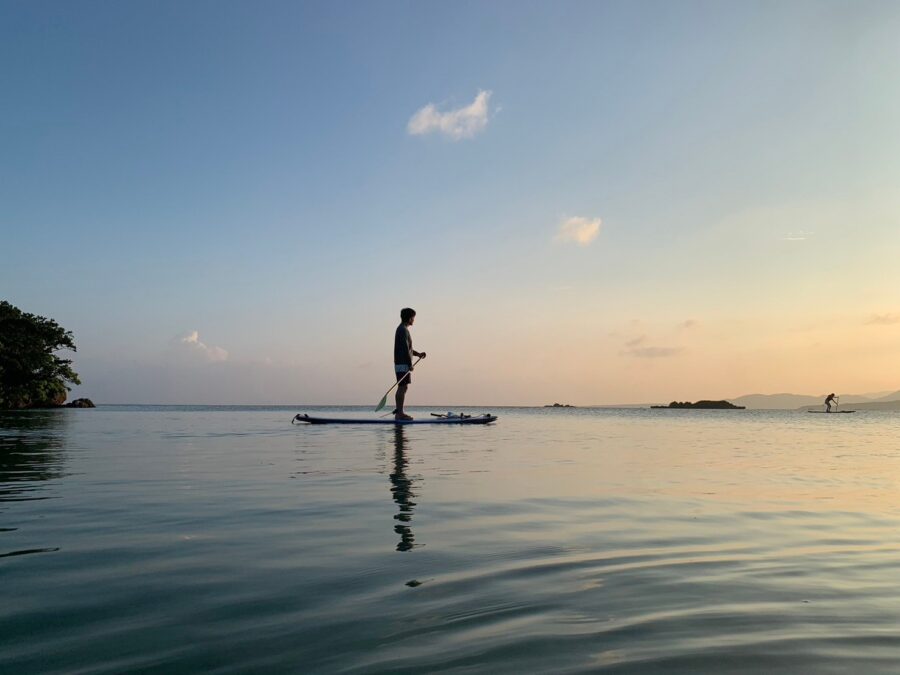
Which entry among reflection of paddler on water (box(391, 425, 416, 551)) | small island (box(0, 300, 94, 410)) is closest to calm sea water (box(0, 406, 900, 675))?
reflection of paddler on water (box(391, 425, 416, 551))

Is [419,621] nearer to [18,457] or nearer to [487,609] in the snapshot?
[487,609]

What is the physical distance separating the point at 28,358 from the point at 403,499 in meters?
58.3

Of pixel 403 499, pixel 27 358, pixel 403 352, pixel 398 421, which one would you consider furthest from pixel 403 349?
pixel 27 358

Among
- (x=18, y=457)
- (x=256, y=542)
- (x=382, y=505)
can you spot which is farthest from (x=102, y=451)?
(x=256, y=542)

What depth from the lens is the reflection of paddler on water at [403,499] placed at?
4.48 m

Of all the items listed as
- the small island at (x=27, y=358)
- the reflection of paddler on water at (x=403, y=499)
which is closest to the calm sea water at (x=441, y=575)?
the reflection of paddler on water at (x=403, y=499)

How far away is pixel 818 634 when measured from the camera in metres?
2.64

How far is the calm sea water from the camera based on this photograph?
2.39 m

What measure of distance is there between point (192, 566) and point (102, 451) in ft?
32.0

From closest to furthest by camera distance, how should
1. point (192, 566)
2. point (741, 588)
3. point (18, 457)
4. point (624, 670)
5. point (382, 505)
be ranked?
point (624, 670) < point (741, 588) < point (192, 566) < point (382, 505) < point (18, 457)

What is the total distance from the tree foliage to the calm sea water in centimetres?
5314

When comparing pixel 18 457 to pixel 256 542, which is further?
pixel 18 457

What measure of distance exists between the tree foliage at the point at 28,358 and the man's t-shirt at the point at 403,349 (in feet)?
149

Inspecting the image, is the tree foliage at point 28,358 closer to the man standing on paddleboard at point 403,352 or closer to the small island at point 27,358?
the small island at point 27,358
